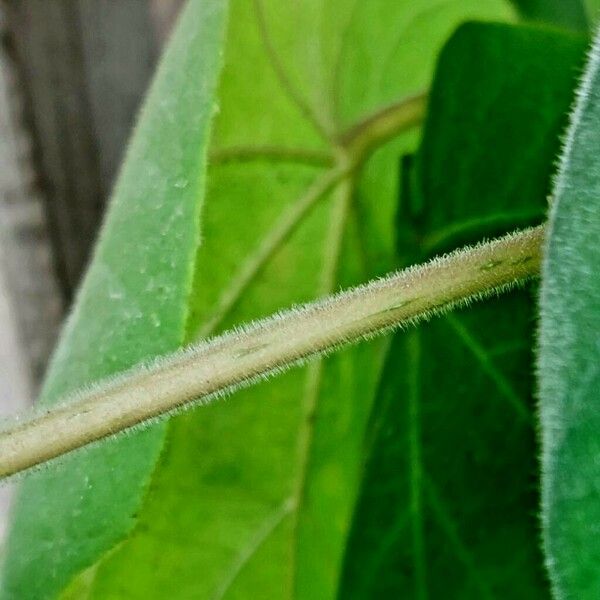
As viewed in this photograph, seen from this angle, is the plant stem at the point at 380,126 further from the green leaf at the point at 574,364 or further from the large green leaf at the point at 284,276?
the green leaf at the point at 574,364

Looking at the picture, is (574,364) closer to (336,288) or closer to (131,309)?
(131,309)

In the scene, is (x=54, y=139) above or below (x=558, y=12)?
below

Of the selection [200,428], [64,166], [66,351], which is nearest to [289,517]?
[200,428]

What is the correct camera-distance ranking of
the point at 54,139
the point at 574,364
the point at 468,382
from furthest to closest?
1. the point at 54,139
2. the point at 468,382
3. the point at 574,364

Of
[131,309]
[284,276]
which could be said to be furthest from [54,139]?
[131,309]

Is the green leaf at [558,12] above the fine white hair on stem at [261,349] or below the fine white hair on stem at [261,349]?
below

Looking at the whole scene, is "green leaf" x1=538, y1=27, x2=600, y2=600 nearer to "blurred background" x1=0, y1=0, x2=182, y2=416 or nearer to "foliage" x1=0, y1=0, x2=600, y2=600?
"foliage" x1=0, y1=0, x2=600, y2=600

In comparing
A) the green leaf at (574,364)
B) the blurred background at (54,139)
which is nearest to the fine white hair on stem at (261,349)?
the green leaf at (574,364)
